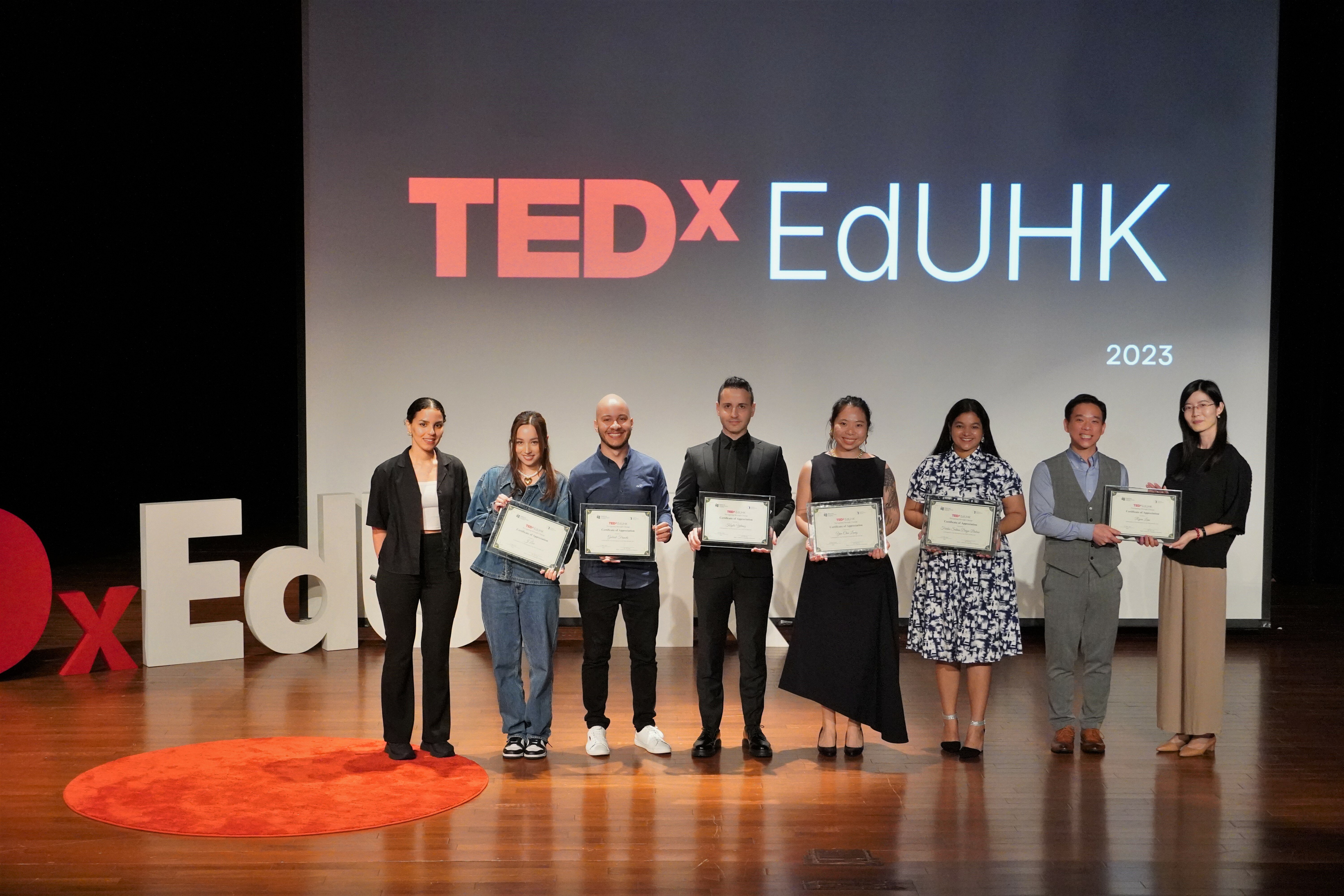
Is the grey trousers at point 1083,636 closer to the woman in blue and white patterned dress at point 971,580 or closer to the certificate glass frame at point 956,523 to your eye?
the woman in blue and white patterned dress at point 971,580

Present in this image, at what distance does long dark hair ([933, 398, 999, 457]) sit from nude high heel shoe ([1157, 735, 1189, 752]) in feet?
4.75

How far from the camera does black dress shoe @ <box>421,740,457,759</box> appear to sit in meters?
4.52

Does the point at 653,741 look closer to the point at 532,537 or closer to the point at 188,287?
the point at 532,537

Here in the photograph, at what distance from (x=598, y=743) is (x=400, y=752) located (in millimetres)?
798

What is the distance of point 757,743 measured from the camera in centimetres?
462

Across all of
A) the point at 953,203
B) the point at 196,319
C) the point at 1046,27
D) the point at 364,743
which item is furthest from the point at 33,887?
the point at 196,319

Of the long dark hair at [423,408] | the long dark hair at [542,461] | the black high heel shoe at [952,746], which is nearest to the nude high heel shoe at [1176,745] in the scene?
the black high heel shoe at [952,746]

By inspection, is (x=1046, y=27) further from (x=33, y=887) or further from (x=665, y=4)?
(x=33, y=887)

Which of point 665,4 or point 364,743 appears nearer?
point 364,743

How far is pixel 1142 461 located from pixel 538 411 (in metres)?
3.95

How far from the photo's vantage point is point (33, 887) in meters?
3.28

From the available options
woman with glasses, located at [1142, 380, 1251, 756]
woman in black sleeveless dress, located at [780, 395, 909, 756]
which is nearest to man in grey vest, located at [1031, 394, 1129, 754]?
woman with glasses, located at [1142, 380, 1251, 756]

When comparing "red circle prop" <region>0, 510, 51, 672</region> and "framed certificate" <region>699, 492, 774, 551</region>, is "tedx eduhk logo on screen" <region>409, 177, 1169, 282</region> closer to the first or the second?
"red circle prop" <region>0, 510, 51, 672</region>

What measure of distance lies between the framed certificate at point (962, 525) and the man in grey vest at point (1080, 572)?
0.96 ft
